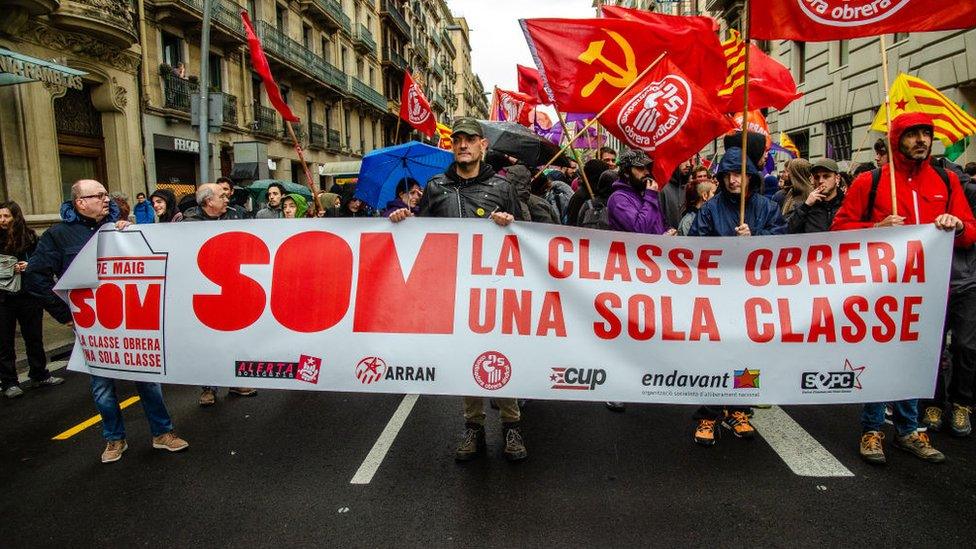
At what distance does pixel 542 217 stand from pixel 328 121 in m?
30.3

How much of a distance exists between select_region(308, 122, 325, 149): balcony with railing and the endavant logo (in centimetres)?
2834

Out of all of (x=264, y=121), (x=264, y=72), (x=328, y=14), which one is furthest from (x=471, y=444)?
(x=328, y=14)

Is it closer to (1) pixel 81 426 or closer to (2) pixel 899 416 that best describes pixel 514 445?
(2) pixel 899 416

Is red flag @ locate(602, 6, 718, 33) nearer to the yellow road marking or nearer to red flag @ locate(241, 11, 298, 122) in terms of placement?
red flag @ locate(241, 11, 298, 122)

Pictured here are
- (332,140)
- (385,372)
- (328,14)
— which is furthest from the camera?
(332,140)

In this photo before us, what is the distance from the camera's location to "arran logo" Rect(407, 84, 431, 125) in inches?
371

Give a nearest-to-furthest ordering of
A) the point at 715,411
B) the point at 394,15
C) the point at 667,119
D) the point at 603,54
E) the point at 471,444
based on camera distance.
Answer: the point at 471,444
the point at 715,411
the point at 667,119
the point at 603,54
the point at 394,15

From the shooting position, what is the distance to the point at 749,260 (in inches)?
140

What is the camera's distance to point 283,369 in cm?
362

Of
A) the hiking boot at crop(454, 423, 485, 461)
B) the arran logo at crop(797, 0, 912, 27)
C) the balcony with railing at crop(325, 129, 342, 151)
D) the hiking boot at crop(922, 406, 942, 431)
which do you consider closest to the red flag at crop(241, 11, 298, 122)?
the hiking boot at crop(454, 423, 485, 461)

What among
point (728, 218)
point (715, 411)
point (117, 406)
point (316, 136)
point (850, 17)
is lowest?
point (715, 411)

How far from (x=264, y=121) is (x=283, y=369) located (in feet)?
77.0

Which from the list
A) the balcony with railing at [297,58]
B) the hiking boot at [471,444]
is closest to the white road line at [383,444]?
the hiking boot at [471,444]

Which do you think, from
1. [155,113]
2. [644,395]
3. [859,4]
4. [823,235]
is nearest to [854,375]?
[823,235]
